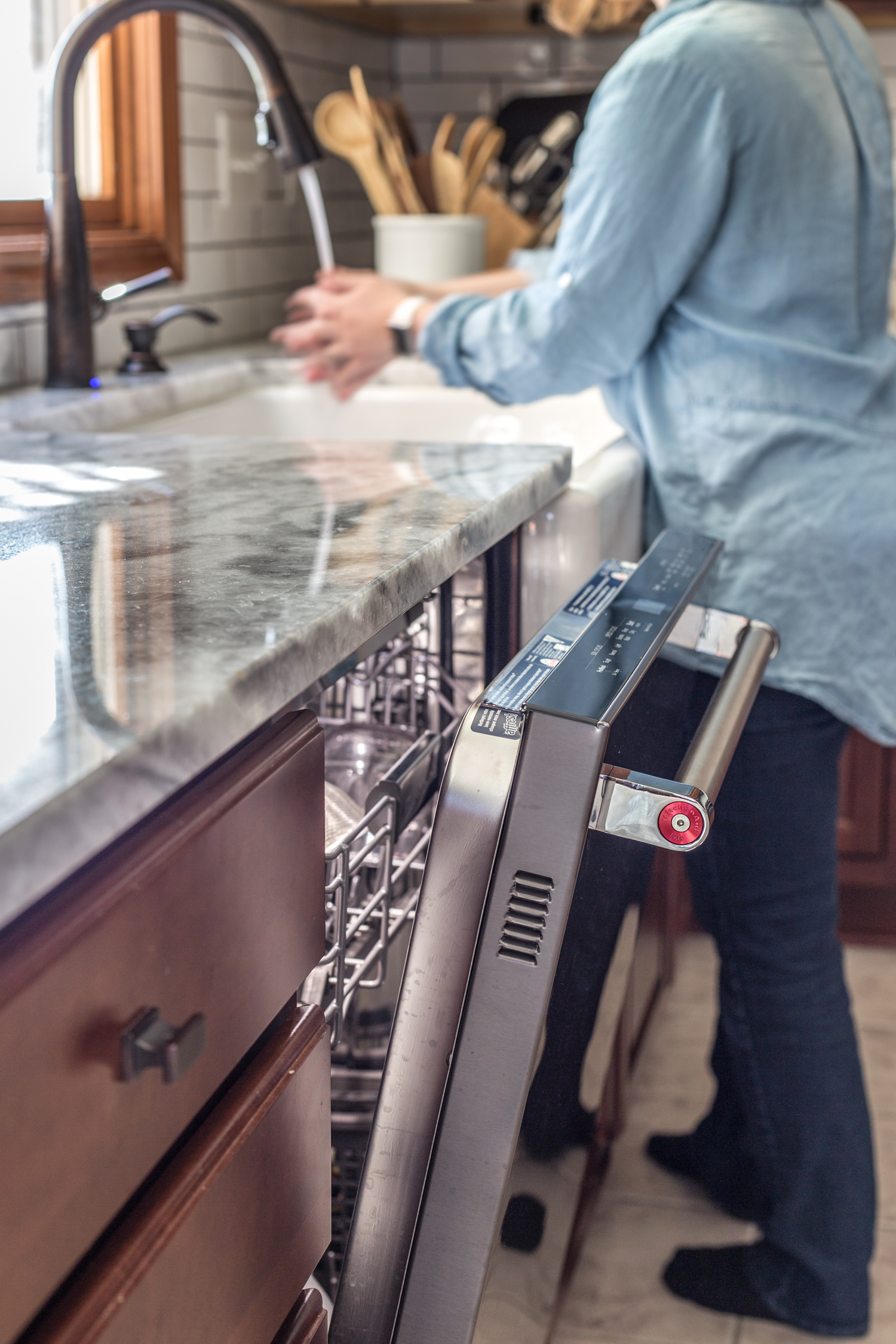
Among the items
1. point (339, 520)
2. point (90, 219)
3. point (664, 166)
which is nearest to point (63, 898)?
point (339, 520)

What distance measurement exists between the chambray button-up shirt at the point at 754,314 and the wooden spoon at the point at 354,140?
0.86 metres

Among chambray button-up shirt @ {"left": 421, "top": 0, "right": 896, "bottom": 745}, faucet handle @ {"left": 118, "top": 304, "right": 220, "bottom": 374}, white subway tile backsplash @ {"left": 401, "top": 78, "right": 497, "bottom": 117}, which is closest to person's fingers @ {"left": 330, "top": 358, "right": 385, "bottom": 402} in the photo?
chambray button-up shirt @ {"left": 421, "top": 0, "right": 896, "bottom": 745}

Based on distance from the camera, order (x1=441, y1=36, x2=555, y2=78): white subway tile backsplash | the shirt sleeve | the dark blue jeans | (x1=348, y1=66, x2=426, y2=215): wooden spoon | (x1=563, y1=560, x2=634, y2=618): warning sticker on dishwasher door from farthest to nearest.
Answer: (x1=441, y1=36, x2=555, y2=78): white subway tile backsplash → (x1=348, y1=66, x2=426, y2=215): wooden spoon → the dark blue jeans → the shirt sleeve → (x1=563, y1=560, x2=634, y2=618): warning sticker on dishwasher door

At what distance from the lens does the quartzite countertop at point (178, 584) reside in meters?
0.42

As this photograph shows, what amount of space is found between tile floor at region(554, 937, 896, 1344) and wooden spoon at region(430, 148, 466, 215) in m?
1.26

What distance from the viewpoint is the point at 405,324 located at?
1.29 m

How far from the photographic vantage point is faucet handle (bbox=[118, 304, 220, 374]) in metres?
1.54

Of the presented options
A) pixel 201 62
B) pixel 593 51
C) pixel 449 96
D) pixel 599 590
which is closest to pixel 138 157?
pixel 201 62

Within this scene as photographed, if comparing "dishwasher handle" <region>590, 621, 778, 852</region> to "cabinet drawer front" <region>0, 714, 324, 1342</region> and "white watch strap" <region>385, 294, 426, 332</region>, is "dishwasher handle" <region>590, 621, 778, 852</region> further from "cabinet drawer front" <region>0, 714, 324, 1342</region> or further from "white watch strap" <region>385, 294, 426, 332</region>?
"white watch strap" <region>385, 294, 426, 332</region>

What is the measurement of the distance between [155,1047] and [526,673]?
0.28m

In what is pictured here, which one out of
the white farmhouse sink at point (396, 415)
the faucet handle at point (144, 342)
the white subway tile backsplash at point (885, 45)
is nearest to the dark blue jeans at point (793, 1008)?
the white farmhouse sink at point (396, 415)

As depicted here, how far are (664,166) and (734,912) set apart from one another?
2.23 ft

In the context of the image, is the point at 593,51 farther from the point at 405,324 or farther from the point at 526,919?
the point at 526,919

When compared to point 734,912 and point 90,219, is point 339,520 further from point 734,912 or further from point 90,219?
point 90,219
